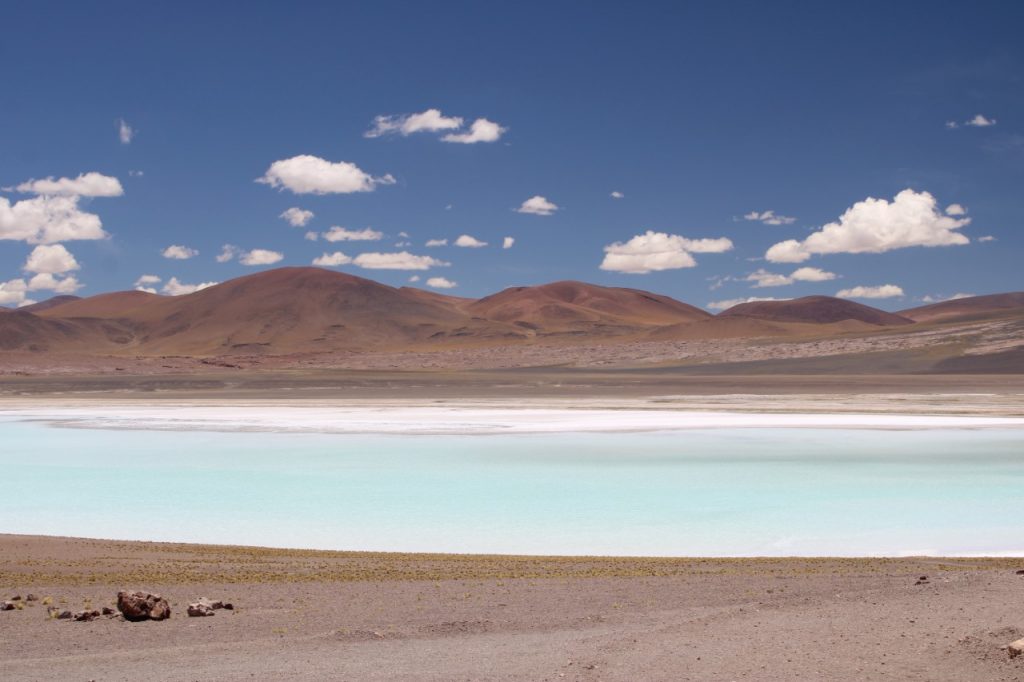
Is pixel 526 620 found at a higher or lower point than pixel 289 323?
lower

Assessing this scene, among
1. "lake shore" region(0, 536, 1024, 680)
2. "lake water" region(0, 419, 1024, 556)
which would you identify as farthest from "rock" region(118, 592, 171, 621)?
"lake water" region(0, 419, 1024, 556)


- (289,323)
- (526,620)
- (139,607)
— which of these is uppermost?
(289,323)

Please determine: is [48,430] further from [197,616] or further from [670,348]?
[670,348]

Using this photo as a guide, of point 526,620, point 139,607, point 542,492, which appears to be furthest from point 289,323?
point 526,620

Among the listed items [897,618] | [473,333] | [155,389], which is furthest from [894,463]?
[473,333]

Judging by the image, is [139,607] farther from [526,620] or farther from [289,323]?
[289,323]

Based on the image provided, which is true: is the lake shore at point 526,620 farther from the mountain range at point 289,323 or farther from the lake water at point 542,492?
the mountain range at point 289,323
